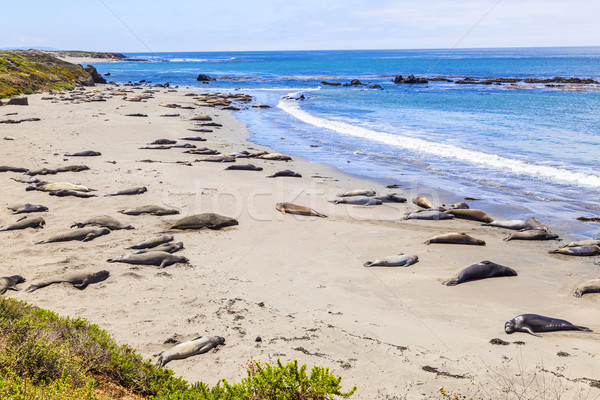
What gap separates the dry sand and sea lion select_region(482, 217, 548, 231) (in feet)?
1.42

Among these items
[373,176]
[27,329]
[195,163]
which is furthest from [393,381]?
[195,163]

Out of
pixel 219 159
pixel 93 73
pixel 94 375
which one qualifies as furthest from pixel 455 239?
pixel 93 73

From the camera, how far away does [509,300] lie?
701cm

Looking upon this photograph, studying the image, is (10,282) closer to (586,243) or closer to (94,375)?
(94,375)

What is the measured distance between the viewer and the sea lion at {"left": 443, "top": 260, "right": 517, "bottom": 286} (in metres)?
7.54

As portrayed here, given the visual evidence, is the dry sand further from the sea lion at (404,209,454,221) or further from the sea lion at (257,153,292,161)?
the sea lion at (257,153,292,161)

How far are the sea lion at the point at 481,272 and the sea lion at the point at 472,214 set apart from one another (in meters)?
3.13

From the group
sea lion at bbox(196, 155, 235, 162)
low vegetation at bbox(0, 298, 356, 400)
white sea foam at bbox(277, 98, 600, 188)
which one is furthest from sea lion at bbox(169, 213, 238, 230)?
white sea foam at bbox(277, 98, 600, 188)

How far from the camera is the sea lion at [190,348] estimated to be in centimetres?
515

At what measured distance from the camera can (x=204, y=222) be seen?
9.90 m

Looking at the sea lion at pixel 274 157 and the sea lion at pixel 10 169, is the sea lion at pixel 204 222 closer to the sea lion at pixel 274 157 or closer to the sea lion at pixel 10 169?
the sea lion at pixel 10 169

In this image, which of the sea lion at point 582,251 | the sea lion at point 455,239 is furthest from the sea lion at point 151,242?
the sea lion at point 582,251

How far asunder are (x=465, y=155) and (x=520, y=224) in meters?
8.89

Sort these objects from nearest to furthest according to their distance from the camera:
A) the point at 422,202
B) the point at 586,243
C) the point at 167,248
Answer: the point at 167,248
the point at 586,243
the point at 422,202
